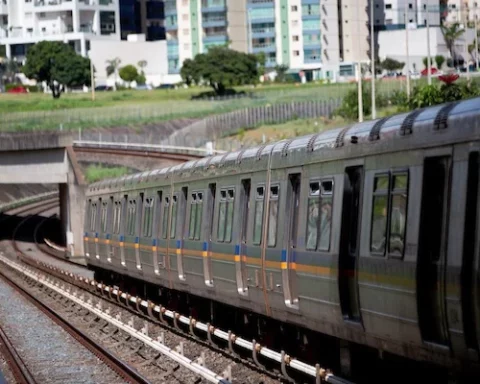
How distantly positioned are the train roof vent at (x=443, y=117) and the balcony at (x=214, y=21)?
141793mm

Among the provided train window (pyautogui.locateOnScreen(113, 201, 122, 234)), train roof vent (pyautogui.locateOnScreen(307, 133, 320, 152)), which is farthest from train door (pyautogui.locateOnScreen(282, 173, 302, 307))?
train window (pyautogui.locateOnScreen(113, 201, 122, 234))

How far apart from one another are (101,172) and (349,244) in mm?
51854

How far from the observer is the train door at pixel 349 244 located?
14516mm

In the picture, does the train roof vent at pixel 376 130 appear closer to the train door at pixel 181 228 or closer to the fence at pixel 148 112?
the train door at pixel 181 228

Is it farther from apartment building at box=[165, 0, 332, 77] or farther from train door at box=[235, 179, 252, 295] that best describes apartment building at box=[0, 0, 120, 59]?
train door at box=[235, 179, 252, 295]

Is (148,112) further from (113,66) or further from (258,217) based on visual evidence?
(258,217)

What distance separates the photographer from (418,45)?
446ft

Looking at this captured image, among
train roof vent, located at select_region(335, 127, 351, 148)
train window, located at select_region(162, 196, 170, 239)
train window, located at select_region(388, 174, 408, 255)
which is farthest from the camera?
train window, located at select_region(162, 196, 170, 239)

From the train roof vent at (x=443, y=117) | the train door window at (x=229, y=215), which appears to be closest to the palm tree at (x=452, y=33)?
the train door window at (x=229, y=215)

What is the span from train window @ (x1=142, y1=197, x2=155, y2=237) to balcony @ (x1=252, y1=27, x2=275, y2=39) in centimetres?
12356

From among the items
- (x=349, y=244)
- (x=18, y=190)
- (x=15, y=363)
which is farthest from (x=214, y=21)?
(x=349, y=244)

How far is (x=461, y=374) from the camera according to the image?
39.2 ft

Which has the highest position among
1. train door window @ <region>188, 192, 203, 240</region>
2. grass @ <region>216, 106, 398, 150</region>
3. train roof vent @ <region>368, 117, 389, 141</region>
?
train roof vent @ <region>368, 117, 389, 141</region>

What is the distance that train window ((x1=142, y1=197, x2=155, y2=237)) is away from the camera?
2758 centimetres
